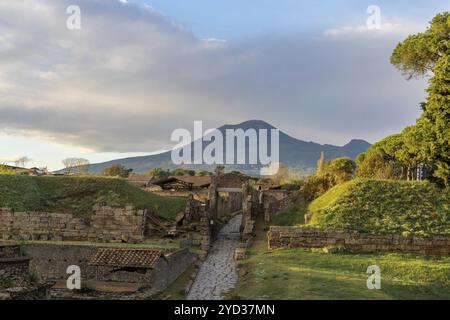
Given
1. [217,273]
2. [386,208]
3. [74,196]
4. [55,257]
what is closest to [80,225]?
[74,196]

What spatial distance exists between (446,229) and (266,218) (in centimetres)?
1350

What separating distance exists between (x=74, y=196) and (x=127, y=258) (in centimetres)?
1795

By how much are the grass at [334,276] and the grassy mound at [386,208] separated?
276 centimetres

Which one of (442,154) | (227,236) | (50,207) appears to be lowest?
(227,236)

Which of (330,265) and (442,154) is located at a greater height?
(442,154)

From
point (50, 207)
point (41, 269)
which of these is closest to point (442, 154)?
point (41, 269)

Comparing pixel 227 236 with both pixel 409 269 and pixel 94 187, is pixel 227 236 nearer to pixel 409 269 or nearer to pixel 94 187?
pixel 94 187

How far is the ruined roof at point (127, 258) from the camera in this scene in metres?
17.7

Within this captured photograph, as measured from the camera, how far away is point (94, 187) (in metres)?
35.2

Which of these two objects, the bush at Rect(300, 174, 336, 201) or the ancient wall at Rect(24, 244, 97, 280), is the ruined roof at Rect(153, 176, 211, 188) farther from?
the ancient wall at Rect(24, 244, 97, 280)

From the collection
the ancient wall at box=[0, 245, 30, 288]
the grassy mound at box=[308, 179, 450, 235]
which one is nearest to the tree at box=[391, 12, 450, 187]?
the grassy mound at box=[308, 179, 450, 235]

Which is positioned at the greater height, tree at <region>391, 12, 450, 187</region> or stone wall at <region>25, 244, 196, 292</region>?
tree at <region>391, 12, 450, 187</region>

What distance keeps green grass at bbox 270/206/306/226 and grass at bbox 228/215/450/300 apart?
762 centimetres

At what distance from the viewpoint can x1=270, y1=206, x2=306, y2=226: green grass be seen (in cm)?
3397
